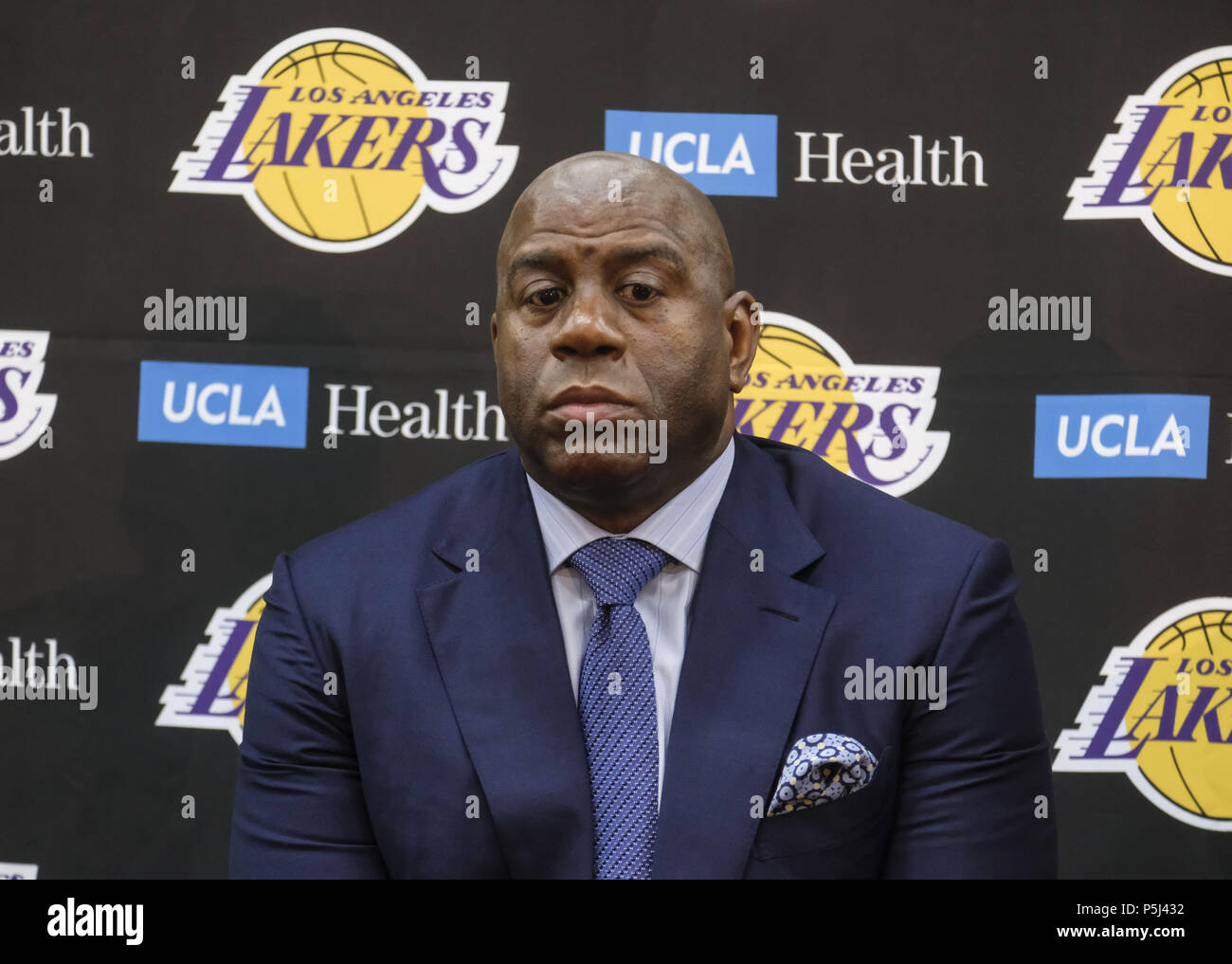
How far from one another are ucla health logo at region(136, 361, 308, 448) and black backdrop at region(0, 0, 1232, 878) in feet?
0.09

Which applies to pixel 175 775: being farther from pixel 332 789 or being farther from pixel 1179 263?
pixel 1179 263

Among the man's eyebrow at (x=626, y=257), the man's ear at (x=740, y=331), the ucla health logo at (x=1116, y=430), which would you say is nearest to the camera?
the man's eyebrow at (x=626, y=257)

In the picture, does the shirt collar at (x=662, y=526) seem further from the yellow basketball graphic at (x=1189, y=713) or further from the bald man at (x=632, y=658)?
the yellow basketball graphic at (x=1189, y=713)

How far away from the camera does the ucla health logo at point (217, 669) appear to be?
2098 mm

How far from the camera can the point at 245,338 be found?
208 cm

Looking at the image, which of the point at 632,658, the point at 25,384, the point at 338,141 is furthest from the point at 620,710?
the point at 25,384

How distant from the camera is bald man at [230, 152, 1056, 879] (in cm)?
130

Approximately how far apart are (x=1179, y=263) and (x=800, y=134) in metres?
0.77

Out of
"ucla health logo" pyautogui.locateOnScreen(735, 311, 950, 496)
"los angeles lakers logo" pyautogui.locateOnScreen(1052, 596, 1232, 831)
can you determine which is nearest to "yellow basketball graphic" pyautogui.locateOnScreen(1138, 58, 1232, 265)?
"ucla health logo" pyautogui.locateOnScreen(735, 311, 950, 496)

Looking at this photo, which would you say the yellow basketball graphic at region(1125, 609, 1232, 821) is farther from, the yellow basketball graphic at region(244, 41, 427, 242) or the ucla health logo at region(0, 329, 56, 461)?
the ucla health logo at region(0, 329, 56, 461)

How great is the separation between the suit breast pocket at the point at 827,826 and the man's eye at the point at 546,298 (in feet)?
2.27

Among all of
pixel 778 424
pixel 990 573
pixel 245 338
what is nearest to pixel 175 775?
pixel 245 338

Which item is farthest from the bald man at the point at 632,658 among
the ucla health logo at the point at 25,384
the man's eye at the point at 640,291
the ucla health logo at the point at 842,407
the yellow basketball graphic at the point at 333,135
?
the ucla health logo at the point at 25,384

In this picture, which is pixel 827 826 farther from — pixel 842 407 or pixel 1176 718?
pixel 1176 718
